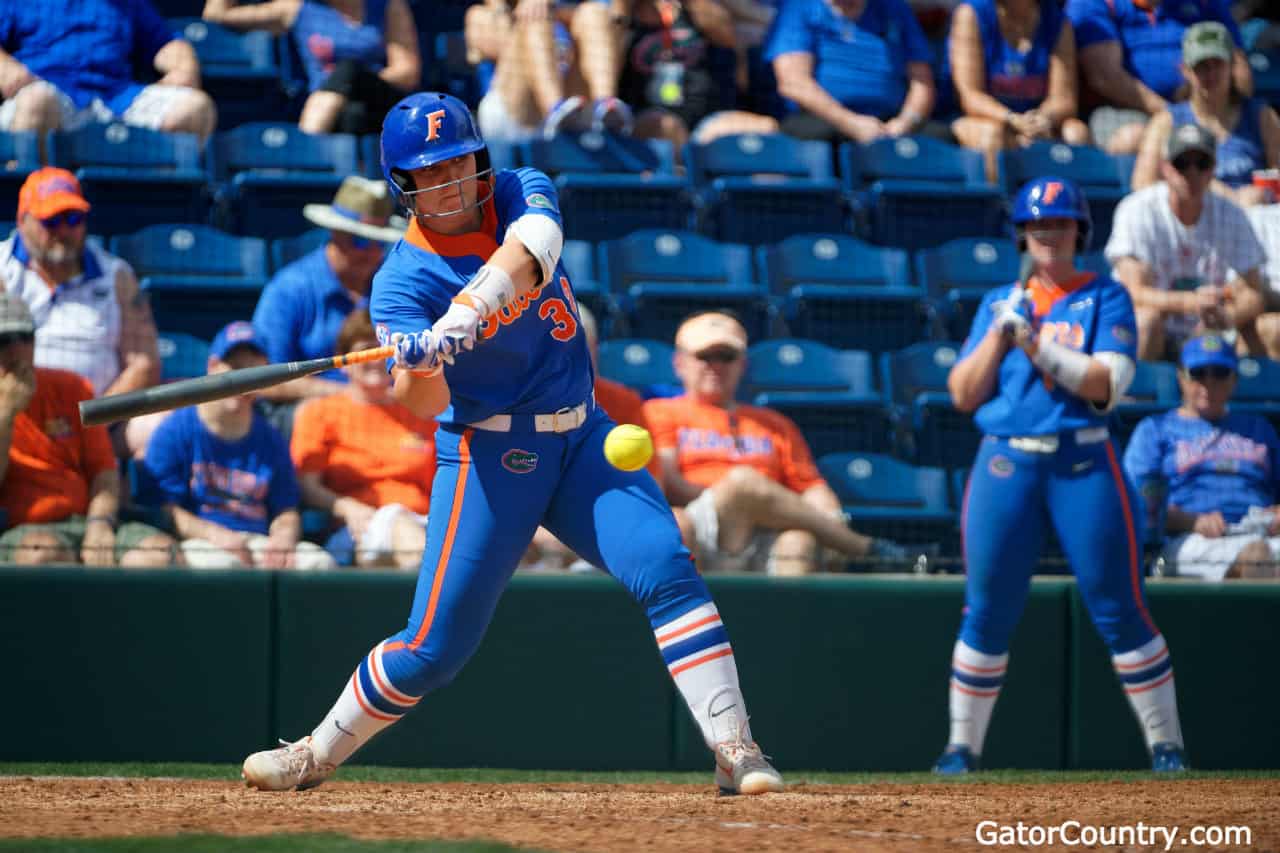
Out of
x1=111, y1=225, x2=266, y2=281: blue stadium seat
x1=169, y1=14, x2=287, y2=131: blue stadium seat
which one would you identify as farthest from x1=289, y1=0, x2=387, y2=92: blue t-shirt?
x1=111, y1=225, x2=266, y2=281: blue stadium seat

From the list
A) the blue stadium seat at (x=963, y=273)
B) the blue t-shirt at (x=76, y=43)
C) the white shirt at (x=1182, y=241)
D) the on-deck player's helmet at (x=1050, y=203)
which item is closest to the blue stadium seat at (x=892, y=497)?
the blue stadium seat at (x=963, y=273)

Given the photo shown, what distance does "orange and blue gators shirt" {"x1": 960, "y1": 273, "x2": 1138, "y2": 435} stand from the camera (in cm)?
537

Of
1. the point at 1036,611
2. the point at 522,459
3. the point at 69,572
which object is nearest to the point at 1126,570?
the point at 1036,611

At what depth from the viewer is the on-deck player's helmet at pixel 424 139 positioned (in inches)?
153

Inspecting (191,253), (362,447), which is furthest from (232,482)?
(191,253)

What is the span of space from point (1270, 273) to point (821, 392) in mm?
2197

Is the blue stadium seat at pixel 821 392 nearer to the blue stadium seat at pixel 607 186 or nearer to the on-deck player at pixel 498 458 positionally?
the blue stadium seat at pixel 607 186

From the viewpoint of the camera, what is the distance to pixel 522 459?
157 inches

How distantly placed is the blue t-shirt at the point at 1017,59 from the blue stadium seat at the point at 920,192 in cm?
63

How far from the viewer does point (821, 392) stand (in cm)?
687

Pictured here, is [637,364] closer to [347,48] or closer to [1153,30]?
[347,48]

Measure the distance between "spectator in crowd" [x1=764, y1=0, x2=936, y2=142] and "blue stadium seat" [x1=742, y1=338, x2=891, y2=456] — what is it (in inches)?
64.5

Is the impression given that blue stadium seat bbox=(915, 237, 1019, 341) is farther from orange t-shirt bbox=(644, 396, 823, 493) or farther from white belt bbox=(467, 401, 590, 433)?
white belt bbox=(467, 401, 590, 433)

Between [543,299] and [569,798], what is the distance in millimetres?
1270
